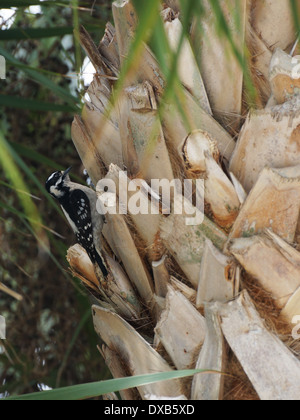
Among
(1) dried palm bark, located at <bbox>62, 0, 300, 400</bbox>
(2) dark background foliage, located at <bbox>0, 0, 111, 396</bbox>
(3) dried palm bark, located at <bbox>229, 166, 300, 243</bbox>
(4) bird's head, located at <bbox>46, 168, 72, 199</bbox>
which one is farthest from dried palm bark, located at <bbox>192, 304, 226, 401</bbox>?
(4) bird's head, located at <bbox>46, 168, 72, 199</bbox>

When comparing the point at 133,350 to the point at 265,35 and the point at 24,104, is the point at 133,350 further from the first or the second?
the point at 265,35

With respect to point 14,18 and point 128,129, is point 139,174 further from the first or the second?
point 14,18

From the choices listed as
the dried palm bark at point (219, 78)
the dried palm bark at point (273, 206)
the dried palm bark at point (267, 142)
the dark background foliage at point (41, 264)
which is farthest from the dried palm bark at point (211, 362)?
the dark background foliage at point (41, 264)

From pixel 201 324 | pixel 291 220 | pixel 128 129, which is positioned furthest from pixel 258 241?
pixel 128 129

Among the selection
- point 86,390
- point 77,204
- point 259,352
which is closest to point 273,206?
point 259,352

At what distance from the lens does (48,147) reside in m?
2.91

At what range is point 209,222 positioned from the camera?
1.20 m

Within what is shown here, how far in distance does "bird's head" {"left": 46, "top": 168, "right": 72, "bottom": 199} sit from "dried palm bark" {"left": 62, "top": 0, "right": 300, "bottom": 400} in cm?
159

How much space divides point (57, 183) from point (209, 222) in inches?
79.9

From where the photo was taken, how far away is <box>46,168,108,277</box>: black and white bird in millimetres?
2736

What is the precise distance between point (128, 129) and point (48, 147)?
1.64 metres

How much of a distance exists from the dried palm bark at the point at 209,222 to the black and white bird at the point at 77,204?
1.24 meters

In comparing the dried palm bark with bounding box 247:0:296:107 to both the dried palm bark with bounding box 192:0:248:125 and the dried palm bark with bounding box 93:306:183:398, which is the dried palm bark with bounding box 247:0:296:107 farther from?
the dried palm bark with bounding box 93:306:183:398
